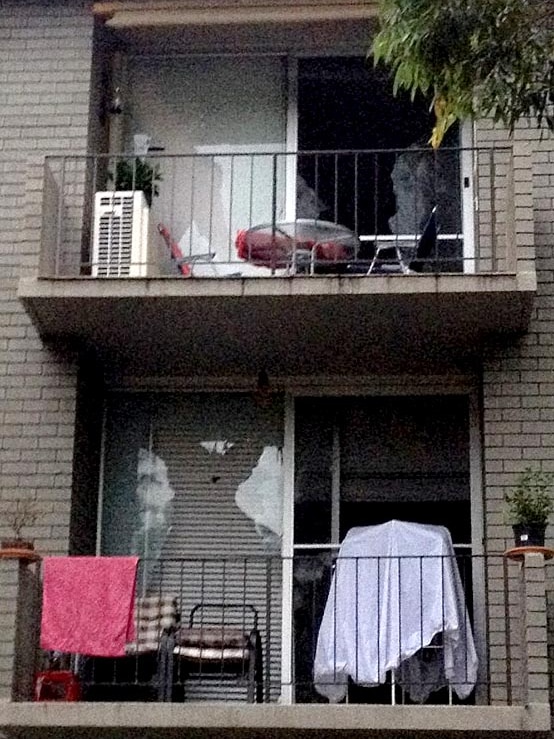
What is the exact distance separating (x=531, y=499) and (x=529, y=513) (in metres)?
0.15

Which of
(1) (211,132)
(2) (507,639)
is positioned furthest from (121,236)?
(2) (507,639)

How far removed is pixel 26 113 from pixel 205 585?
3.66 m

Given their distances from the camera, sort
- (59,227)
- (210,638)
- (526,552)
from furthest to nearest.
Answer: (59,227)
(210,638)
(526,552)

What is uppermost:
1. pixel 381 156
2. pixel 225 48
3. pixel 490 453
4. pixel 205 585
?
pixel 225 48

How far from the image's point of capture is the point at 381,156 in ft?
38.6

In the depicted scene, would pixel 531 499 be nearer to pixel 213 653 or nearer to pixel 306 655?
pixel 306 655

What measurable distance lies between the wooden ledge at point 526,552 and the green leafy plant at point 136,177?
12.3ft

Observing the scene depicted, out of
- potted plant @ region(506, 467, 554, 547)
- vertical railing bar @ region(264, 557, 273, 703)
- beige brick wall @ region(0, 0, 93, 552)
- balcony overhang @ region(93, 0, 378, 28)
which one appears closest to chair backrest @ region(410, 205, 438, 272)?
balcony overhang @ region(93, 0, 378, 28)

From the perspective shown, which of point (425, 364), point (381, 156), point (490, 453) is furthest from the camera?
point (381, 156)

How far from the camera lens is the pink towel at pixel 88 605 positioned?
371 inches

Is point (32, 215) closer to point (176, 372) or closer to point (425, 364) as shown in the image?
point (176, 372)

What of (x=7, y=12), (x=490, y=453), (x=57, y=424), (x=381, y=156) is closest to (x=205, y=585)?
(x=57, y=424)

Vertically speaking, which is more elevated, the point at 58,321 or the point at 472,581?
the point at 58,321

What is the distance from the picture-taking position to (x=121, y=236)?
1069cm
